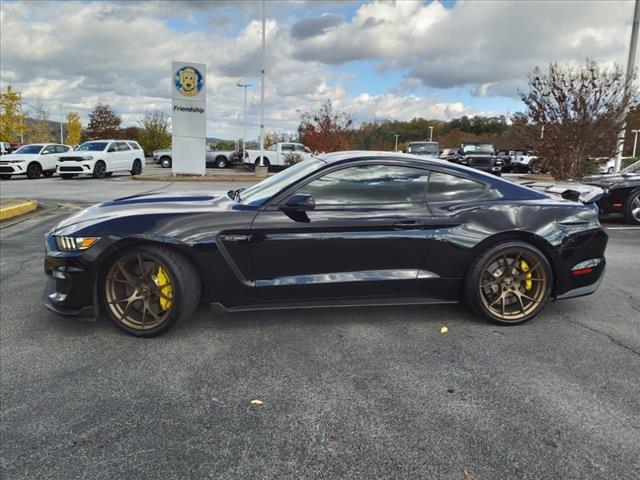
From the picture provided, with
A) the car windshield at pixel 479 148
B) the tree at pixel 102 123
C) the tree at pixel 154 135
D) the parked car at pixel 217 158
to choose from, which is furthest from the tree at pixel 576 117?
the tree at pixel 102 123

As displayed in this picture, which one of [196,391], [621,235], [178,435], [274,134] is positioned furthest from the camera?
[274,134]

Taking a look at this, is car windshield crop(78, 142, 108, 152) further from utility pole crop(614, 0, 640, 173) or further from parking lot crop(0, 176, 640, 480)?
utility pole crop(614, 0, 640, 173)

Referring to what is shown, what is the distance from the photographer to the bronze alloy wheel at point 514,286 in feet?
12.8

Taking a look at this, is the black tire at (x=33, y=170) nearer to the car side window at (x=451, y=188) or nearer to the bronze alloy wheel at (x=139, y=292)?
the bronze alloy wheel at (x=139, y=292)

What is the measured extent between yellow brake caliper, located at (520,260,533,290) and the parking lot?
1.06 ft

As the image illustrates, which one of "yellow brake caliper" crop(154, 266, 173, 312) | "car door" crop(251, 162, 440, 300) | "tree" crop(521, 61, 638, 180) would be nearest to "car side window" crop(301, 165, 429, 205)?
"car door" crop(251, 162, 440, 300)

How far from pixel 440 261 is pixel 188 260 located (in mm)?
1878

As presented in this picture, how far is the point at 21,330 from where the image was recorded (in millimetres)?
3783

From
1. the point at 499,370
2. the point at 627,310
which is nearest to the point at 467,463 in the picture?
the point at 499,370

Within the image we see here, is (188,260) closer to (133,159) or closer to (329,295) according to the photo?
(329,295)

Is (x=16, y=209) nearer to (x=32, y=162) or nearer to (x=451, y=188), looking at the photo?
(x=451, y=188)

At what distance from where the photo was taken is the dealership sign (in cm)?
2186

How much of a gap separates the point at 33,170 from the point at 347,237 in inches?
885

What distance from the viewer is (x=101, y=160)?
21219mm
